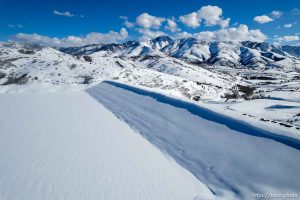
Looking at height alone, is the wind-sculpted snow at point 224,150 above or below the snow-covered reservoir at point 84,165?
above

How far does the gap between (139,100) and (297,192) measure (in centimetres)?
1245

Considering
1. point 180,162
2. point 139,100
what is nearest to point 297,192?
point 180,162

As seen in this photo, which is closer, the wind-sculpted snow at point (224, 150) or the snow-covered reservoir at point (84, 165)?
the snow-covered reservoir at point (84, 165)

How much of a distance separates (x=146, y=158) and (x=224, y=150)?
250 centimetres

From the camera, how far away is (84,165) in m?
7.53

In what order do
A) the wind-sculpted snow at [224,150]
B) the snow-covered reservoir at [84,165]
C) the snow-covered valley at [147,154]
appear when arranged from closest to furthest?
the snow-covered reservoir at [84,165] → the snow-covered valley at [147,154] → the wind-sculpted snow at [224,150]

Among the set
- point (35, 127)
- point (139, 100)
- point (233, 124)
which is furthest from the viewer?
point (139, 100)

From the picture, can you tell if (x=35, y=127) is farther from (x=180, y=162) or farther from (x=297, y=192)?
(x=297, y=192)

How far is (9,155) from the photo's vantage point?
26.7ft

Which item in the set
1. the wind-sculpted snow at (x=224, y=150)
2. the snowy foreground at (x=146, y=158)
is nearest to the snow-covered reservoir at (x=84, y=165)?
the snowy foreground at (x=146, y=158)

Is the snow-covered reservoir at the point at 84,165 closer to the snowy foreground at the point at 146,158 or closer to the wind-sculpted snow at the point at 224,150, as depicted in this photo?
the snowy foreground at the point at 146,158

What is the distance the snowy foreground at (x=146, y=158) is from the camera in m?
6.22

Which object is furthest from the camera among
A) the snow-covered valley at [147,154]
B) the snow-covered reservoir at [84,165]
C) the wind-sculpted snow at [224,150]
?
the wind-sculpted snow at [224,150]

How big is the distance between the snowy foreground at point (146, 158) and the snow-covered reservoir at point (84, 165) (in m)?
0.02
